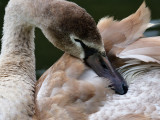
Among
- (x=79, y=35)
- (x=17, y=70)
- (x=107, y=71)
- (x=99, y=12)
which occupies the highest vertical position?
(x=79, y=35)

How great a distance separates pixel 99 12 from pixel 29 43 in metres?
3.16

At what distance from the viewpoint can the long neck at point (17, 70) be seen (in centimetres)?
389

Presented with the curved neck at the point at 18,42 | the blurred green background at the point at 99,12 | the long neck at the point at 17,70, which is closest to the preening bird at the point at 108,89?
the long neck at the point at 17,70

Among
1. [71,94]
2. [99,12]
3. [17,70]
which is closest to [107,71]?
[71,94]

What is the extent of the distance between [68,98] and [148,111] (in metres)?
0.68

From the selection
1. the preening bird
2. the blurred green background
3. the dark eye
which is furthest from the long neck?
the blurred green background

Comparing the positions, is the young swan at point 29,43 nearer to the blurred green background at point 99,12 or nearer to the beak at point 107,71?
the beak at point 107,71

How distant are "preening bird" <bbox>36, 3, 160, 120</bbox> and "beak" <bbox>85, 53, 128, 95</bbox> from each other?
4cm

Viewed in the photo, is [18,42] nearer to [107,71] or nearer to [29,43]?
[29,43]

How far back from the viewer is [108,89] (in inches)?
152

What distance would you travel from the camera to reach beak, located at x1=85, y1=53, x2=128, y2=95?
383 centimetres

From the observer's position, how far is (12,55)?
14.2 ft

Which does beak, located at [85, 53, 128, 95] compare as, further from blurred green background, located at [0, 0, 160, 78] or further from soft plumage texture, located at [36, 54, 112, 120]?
blurred green background, located at [0, 0, 160, 78]

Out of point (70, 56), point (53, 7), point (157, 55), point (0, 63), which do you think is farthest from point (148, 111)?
point (0, 63)
